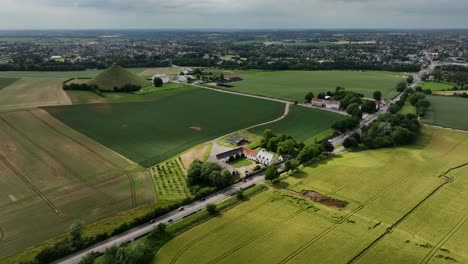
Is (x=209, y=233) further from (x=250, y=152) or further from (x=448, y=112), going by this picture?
(x=448, y=112)

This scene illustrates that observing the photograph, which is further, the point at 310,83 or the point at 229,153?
the point at 310,83

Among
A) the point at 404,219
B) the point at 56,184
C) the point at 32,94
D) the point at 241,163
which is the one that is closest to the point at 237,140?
the point at 241,163

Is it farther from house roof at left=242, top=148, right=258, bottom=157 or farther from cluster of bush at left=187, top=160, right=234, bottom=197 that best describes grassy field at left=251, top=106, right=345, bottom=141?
cluster of bush at left=187, top=160, right=234, bottom=197

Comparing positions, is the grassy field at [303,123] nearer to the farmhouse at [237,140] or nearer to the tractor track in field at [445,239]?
the farmhouse at [237,140]

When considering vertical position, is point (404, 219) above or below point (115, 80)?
below

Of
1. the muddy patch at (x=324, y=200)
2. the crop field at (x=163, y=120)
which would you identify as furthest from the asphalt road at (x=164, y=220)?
the crop field at (x=163, y=120)

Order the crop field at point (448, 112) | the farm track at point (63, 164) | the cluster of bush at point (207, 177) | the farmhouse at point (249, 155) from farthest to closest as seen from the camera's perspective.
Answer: the crop field at point (448, 112)
the farmhouse at point (249, 155)
the cluster of bush at point (207, 177)
the farm track at point (63, 164)
